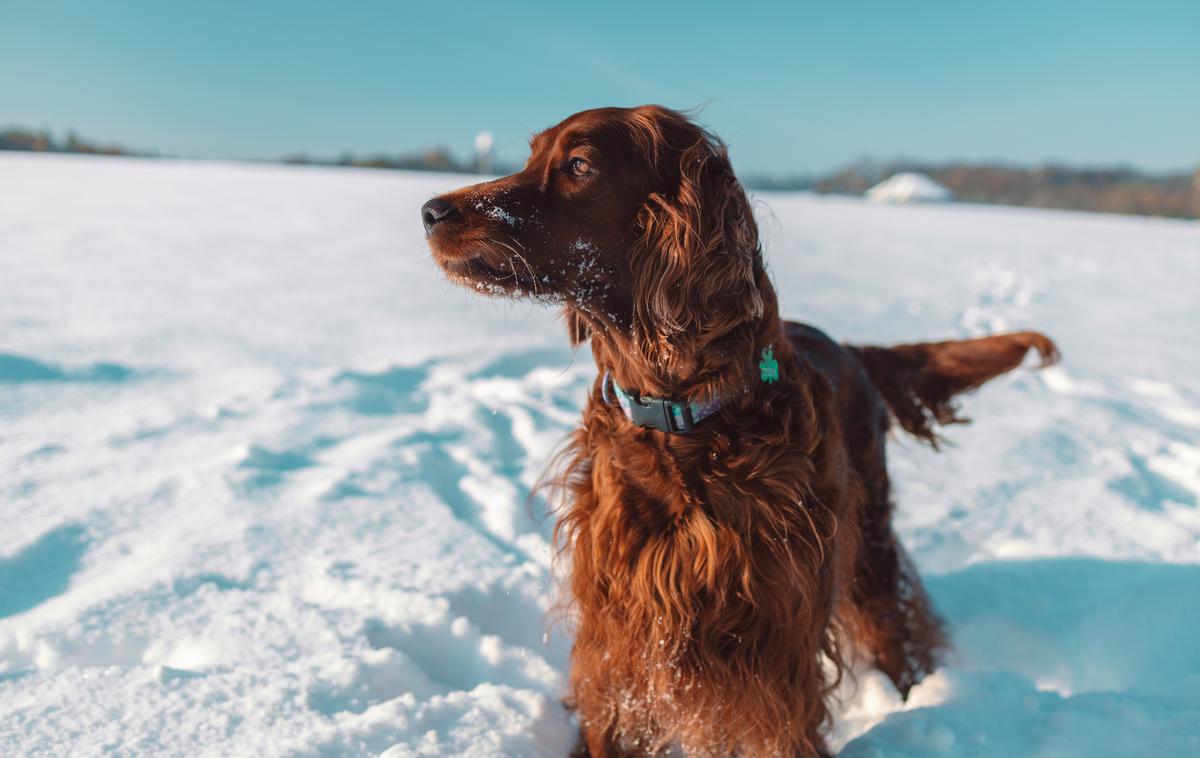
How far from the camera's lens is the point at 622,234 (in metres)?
1.73

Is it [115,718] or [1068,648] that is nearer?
[115,718]

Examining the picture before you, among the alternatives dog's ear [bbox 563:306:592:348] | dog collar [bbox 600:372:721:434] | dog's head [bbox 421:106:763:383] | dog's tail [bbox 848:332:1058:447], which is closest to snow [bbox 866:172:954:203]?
dog's tail [bbox 848:332:1058:447]

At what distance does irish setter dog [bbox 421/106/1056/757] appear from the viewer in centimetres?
167

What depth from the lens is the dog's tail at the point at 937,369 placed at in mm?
2568

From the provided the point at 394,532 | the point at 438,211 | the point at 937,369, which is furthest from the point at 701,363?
the point at 394,532

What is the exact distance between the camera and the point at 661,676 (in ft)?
5.90

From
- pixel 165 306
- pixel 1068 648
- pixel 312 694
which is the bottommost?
pixel 1068 648

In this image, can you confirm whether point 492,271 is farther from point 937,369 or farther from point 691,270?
point 937,369

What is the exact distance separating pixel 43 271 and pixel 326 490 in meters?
4.75

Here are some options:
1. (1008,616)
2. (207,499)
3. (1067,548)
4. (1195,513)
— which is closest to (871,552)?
(1008,616)

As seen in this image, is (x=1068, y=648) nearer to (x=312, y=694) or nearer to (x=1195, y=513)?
(x=1195, y=513)

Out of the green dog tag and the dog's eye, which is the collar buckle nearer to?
the green dog tag

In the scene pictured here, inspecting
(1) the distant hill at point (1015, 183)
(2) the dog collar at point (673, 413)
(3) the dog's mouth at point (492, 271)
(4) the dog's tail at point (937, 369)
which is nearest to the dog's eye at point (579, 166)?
(3) the dog's mouth at point (492, 271)

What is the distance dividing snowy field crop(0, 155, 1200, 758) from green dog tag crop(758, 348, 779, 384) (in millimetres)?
297
